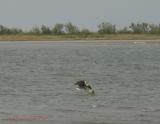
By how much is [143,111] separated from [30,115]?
328 cm

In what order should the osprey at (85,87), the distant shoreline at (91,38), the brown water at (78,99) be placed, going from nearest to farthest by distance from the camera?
the brown water at (78,99), the osprey at (85,87), the distant shoreline at (91,38)

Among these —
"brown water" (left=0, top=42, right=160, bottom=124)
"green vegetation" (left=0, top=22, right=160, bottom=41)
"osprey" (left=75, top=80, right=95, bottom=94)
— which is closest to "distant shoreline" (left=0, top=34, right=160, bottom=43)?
"green vegetation" (left=0, top=22, right=160, bottom=41)

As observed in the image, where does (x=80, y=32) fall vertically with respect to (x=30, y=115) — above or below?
below

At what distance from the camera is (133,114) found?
20500mm

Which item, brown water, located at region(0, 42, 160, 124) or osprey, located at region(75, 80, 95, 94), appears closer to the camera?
brown water, located at region(0, 42, 160, 124)

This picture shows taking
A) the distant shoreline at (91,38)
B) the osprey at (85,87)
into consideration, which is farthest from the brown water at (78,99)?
the distant shoreline at (91,38)

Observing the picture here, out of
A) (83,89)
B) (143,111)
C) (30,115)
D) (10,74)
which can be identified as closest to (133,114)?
(143,111)

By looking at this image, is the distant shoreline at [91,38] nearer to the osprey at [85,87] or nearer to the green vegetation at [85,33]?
the green vegetation at [85,33]

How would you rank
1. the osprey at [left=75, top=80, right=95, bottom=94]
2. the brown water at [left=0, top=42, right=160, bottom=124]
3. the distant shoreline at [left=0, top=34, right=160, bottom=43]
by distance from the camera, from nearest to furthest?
the brown water at [left=0, top=42, right=160, bottom=124], the osprey at [left=75, top=80, right=95, bottom=94], the distant shoreline at [left=0, top=34, right=160, bottom=43]

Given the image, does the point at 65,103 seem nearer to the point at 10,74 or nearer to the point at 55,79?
the point at 55,79

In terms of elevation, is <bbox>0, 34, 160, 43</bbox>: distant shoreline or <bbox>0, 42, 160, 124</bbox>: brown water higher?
<bbox>0, 42, 160, 124</bbox>: brown water

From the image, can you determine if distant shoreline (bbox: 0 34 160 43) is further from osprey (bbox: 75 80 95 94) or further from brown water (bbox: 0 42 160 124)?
osprey (bbox: 75 80 95 94)

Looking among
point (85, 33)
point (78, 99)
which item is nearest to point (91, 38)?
point (85, 33)

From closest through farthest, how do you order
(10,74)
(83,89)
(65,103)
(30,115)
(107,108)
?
(30,115), (107,108), (65,103), (83,89), (10,74)
